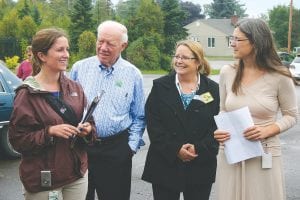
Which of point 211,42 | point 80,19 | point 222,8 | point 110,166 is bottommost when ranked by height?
point 211,42

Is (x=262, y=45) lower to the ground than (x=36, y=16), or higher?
lower

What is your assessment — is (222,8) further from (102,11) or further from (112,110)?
(112,110)

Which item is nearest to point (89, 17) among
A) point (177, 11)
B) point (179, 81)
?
point (177, 11)

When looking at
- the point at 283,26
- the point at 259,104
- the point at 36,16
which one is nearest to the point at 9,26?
the point at 36,16

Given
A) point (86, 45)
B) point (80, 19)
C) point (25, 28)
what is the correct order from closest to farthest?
point (86, 45) → point (25, 28) → point (80, 19)

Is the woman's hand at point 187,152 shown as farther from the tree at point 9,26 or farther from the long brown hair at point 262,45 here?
the tree at point 9,26

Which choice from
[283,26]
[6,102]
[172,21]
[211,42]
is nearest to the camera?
[6,102]

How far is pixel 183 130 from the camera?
3.74 m

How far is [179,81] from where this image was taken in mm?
3887

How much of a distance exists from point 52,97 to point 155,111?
996 millimetres

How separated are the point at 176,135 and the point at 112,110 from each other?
1.91 ft

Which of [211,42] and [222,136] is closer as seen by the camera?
[222,136]

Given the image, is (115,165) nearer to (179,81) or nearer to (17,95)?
(179,81)

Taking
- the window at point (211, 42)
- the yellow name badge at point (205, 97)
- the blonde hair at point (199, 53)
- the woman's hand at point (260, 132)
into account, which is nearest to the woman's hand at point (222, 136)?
the woman's hand at point (260, 132)
